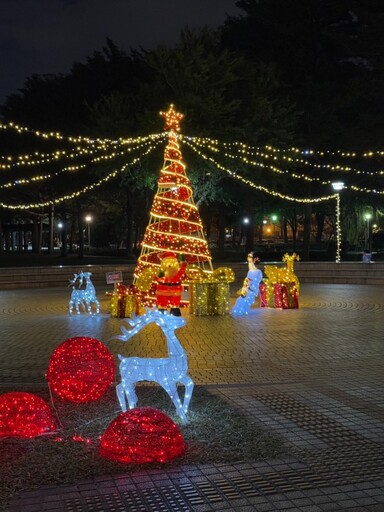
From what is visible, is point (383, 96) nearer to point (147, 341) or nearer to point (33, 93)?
point (33, 93)

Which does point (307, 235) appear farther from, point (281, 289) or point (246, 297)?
point (246, 297)

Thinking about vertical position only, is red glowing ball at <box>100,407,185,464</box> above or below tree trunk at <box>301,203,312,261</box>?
below

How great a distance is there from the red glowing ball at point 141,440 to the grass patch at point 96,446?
0.06 meters

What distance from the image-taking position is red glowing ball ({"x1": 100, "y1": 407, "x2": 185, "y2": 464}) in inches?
197

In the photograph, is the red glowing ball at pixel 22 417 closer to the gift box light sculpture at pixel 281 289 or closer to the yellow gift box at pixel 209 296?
the yellow gift box at pixel 209 296

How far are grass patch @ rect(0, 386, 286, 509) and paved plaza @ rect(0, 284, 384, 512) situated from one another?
143 mm

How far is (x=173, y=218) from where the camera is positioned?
16453 mm

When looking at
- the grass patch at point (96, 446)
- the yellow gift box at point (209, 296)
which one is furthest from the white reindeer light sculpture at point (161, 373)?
the yellow gift box at point (209, 296)

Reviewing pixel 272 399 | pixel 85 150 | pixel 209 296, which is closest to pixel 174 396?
pixel 272 399

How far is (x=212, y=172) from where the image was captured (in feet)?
89.9

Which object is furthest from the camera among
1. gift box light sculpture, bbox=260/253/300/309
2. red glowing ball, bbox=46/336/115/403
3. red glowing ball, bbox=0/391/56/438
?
gift box light sculpture, bbox=260/253/300/309

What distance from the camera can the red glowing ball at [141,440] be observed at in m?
5.01

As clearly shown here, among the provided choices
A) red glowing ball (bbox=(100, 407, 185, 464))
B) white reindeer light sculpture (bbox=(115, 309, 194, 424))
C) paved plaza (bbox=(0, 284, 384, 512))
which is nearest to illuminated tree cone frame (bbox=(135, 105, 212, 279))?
paved plaza (bbox=(0, 284, 384, 512))

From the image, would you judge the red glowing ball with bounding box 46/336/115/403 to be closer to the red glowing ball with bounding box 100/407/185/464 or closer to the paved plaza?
the paved plaza
